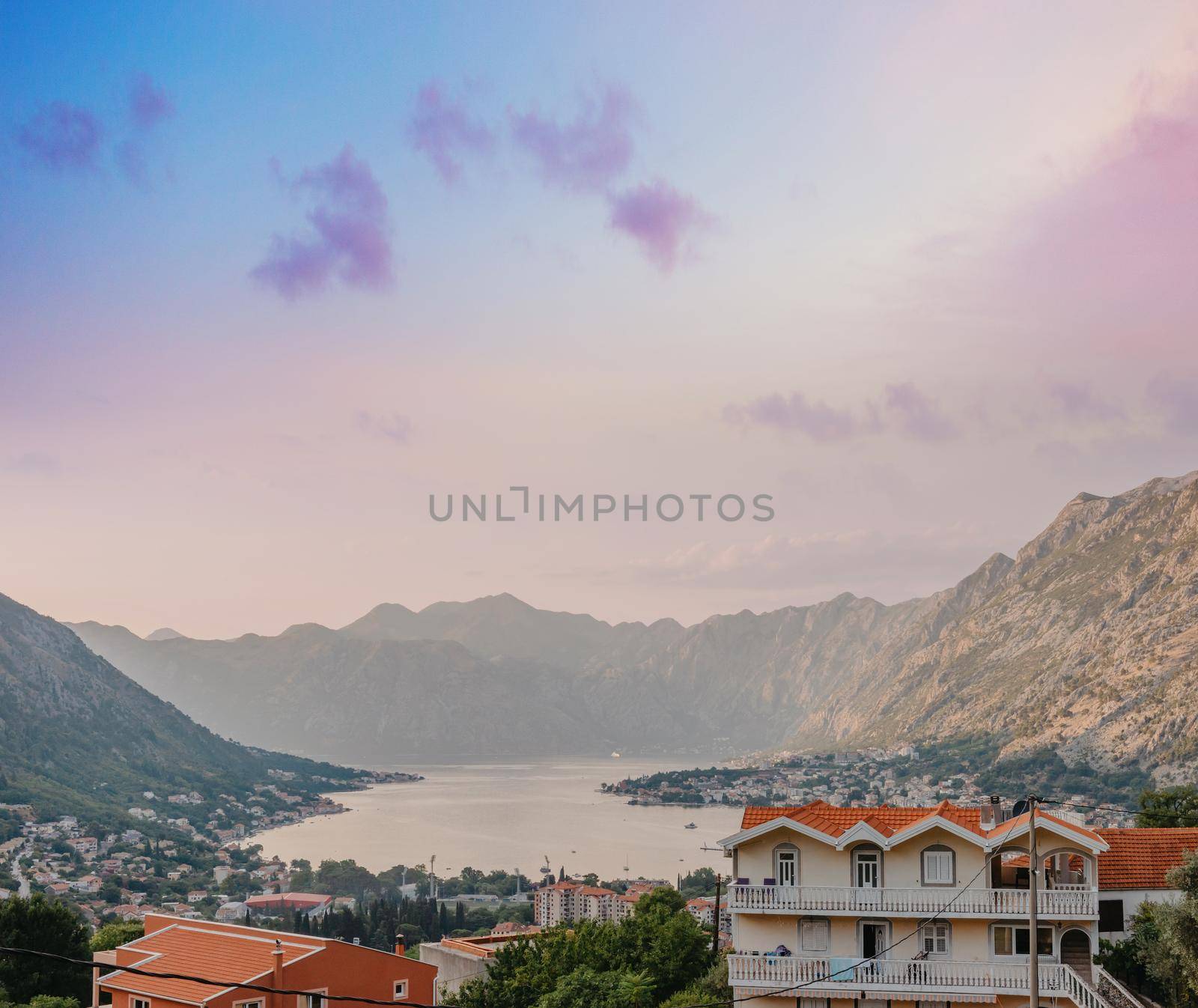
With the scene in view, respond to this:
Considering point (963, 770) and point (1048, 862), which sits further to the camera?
point (963, 770)

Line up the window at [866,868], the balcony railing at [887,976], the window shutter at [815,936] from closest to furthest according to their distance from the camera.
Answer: the balcony railing at [887,976] → the window shutter at [815,936] → the window at [866,868]

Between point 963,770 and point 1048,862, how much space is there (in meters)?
137

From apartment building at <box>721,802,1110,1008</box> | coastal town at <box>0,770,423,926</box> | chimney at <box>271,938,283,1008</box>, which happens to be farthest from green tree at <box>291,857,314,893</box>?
apartment building at <box>721,802,1110,1008</box>

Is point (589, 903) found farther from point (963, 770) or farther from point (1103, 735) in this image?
point (963, 770)

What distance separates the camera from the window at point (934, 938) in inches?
898

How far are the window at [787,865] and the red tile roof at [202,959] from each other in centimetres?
1090

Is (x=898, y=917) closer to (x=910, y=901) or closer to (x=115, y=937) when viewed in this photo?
(x=910, y=901)

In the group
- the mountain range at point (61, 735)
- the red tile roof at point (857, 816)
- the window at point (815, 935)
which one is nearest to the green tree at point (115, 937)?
the red tile roof at point (857, 816)

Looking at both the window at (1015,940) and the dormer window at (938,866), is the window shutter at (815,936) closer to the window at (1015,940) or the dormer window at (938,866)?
the dormer window at (938,866)

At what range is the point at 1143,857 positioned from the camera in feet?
80.1

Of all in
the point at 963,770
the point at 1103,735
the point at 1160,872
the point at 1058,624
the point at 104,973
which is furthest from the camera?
the point at 1058,624

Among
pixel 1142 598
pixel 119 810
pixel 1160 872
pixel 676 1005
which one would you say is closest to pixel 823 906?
pixel 676 1005

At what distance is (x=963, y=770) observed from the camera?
500ft

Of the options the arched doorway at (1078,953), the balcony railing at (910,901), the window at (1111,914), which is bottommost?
the arched doorway at (1078,953)
